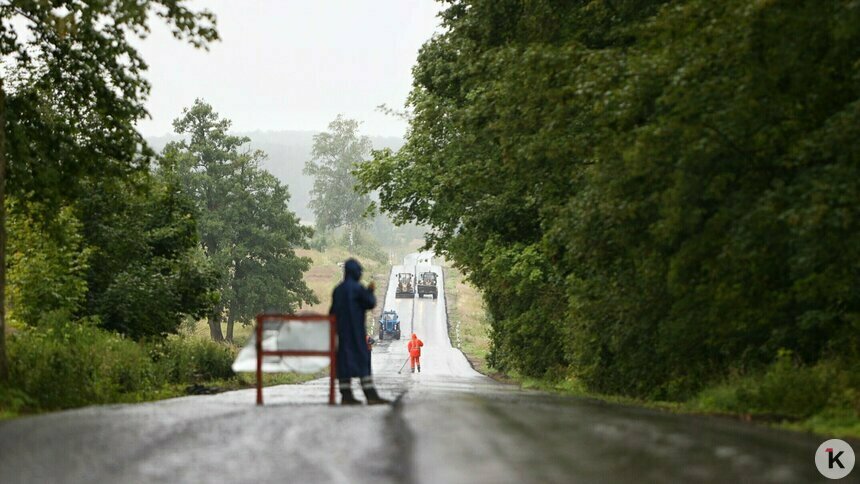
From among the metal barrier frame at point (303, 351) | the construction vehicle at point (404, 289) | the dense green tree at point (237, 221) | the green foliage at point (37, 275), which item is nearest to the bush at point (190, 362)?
the green foliage at point (37, 275)

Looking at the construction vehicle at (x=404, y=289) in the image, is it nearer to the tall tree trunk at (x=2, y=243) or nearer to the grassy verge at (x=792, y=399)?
the grassy verge at (x=792, y=399)

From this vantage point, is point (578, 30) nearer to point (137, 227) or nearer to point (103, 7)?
point (103, 7)

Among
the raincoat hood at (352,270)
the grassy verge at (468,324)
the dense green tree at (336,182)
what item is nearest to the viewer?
the raincoat hood at (352,270)

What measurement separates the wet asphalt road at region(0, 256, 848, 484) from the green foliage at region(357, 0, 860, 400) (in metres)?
3.65

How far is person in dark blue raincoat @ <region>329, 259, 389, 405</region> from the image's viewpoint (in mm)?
14234

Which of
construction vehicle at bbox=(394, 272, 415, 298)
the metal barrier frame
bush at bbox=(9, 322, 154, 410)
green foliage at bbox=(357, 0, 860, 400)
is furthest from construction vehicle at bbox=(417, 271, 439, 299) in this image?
the metal barrier frame

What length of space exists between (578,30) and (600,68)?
674 centimetres

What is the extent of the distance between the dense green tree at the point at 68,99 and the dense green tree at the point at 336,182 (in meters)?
134

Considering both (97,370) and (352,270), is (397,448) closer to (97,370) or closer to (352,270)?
(352,270)

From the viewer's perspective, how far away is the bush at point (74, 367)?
54.6 ft

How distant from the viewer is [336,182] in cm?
15775

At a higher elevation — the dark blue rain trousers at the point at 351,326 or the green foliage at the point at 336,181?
the green foliage at the point at 336,181

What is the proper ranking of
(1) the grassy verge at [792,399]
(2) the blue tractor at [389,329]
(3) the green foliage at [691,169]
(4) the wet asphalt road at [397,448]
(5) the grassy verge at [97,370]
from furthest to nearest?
(2) the blue tractor at [389,329] < (5) the grassy verge at [97,370] < (3) the green foliage at [691,169] < (1) the grassy verge at [792,399] < (4) the wet asphalt road at [397,448]

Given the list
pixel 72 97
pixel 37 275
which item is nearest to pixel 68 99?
pixel 72 97
